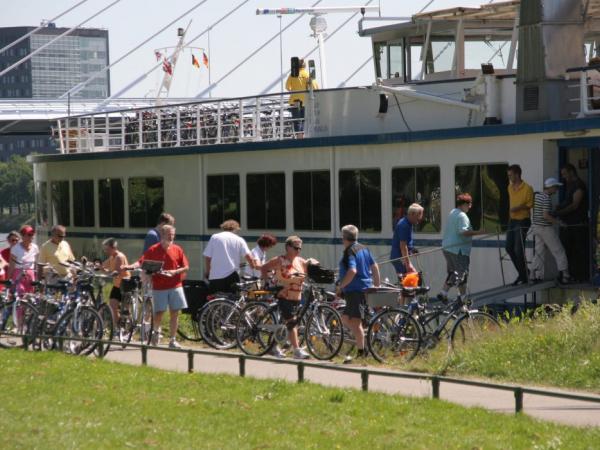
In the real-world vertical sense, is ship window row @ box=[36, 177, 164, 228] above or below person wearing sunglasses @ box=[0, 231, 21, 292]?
above

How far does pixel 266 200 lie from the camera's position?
961 inches

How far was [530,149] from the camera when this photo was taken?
19.0m

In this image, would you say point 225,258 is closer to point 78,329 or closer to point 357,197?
point 78,329

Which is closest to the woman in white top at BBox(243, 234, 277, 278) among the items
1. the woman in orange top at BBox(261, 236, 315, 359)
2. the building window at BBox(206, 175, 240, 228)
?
the woman in orange top at BBox(261, 236, 315, 359)

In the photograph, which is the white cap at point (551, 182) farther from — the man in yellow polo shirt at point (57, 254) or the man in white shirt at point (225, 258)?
the man in yellow polo shirt at point (57, 254)

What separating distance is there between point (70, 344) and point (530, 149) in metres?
6.72

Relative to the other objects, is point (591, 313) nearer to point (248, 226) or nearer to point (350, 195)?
point (350, 195)

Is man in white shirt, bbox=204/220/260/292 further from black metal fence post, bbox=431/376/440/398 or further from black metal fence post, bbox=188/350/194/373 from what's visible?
black metal fence post, bbox=431/376/440/398

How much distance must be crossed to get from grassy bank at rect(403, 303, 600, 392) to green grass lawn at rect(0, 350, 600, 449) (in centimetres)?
214

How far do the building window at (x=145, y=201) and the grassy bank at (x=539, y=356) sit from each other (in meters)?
12.2

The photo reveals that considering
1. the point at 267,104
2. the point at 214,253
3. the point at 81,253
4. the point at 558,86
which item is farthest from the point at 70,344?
the point at 81,253

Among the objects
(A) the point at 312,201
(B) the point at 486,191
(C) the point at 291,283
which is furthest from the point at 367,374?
(A) the point at 312,201

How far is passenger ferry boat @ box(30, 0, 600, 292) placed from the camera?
63.8 feet

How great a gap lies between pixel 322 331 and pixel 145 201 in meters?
11.8
